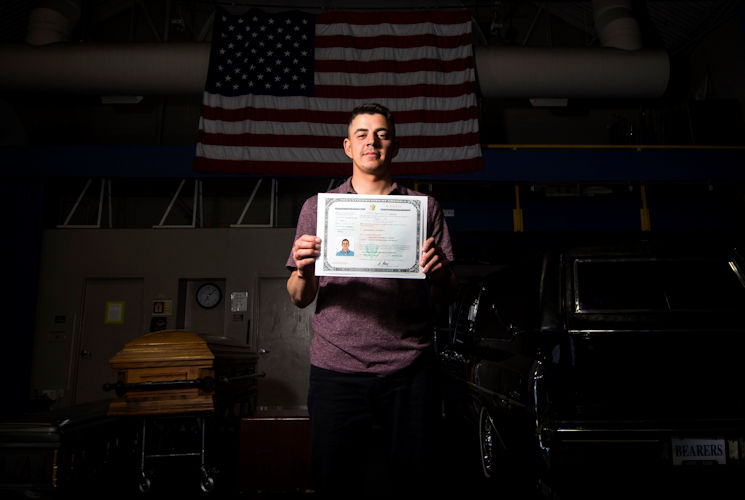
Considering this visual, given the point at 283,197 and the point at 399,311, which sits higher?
the point at 283,197

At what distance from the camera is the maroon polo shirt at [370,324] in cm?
158

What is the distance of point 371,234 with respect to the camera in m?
1.67

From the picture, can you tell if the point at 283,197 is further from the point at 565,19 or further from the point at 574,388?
the point at 574,388

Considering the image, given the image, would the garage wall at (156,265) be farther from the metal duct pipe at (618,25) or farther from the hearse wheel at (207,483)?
the metal duct pipe at (618,25)

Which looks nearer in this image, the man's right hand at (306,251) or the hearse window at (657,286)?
the man's right hand at (306,251)

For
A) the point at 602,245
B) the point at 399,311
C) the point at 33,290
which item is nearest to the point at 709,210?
the point at 602,245

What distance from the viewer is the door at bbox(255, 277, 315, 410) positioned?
7.20m

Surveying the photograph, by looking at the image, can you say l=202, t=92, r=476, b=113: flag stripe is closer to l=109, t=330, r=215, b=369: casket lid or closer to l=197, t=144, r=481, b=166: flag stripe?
l=197, t=144, r=481, b=166: flag stripe

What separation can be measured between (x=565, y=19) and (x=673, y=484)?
9.74m

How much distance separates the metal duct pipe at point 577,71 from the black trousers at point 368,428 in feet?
20.9

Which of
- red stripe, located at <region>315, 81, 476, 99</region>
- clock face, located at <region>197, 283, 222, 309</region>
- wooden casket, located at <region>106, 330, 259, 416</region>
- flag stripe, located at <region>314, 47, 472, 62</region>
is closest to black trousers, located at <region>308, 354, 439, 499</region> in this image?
wooden casket, located at <region>106, 330, 259, 416</region>

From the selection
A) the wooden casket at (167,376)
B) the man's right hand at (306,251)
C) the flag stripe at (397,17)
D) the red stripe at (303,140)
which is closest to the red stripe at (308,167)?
the red stripe at (303,140)

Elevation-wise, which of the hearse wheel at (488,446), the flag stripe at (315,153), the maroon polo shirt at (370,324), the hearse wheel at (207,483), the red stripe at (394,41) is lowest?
the hearse wheel at (207,483)

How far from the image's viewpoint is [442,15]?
682cm
